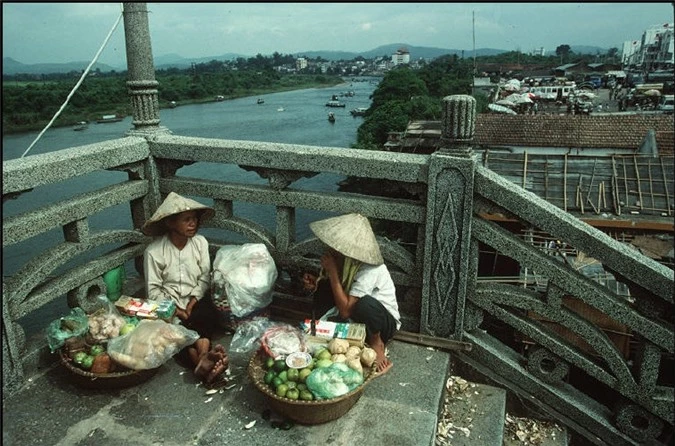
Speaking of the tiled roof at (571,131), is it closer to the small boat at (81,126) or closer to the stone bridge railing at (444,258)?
the stone bridge railing at (444,258)

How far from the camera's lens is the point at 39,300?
3.81 m

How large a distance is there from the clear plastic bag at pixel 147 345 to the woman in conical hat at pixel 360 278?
4.08 ft

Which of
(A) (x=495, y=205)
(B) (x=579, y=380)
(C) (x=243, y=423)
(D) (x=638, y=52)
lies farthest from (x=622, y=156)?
(D) (x=638, y=52)

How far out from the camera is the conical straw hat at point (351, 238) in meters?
3.80

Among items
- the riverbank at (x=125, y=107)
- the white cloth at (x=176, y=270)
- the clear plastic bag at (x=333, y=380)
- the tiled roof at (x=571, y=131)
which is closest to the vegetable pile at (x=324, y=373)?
the clear plastic bag at (x=333, y=380)

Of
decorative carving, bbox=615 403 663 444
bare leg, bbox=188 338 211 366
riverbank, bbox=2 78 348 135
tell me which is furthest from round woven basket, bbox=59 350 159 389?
riverbank, bbox=2 78 348 135

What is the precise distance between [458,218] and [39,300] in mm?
3216

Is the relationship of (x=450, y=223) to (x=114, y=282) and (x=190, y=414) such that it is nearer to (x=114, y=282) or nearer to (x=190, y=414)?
(x=190, y=414)

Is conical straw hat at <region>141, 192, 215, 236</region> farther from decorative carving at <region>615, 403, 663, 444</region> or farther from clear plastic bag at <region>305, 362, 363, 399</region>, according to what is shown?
decorative carving at <region>615, 403, 663, 444</region>

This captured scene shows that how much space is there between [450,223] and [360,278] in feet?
2.65

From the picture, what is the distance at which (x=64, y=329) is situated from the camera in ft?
12.7

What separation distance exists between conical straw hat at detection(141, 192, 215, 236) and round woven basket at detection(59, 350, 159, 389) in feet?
3.82

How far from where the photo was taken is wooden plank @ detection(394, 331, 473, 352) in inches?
163

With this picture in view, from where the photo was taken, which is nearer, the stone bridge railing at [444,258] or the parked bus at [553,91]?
the stone bridge railing at [444,258]
